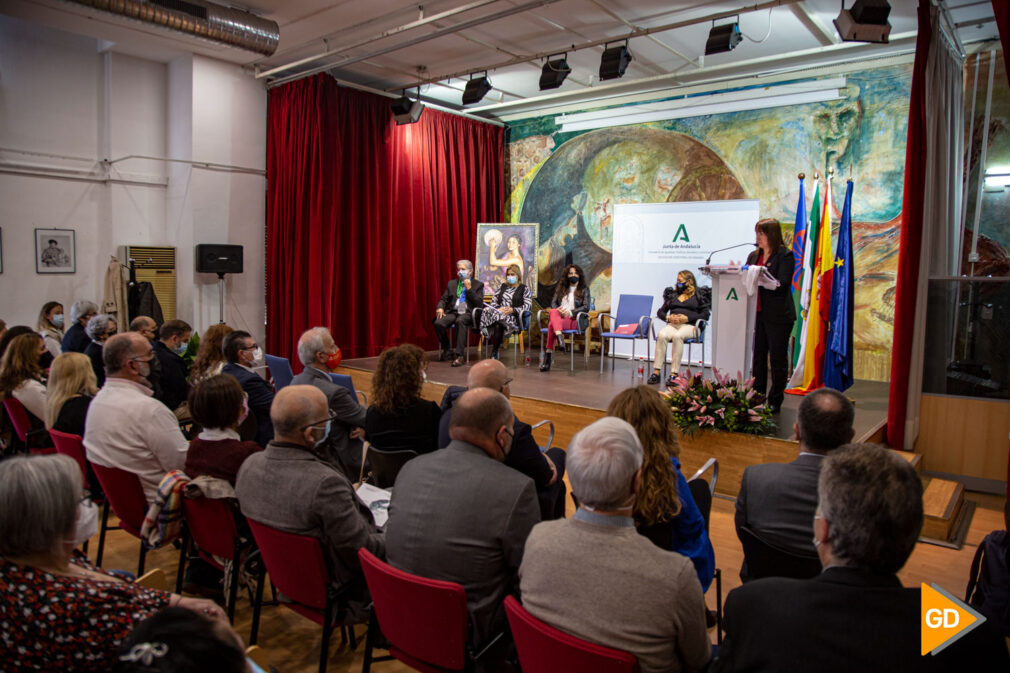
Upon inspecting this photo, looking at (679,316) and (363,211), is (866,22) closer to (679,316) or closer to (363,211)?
(679,316)

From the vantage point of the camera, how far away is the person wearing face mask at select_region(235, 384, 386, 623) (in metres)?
2.17

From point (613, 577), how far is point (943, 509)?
146 inches

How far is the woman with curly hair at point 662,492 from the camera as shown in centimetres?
213

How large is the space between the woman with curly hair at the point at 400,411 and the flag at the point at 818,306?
4.03m

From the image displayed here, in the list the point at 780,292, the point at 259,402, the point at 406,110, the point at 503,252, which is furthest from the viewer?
the point at 503,252

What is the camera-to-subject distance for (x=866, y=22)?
4.86 m

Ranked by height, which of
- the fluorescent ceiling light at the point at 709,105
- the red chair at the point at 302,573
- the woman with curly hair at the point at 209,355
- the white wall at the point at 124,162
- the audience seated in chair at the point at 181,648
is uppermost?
the fluorescent ceiling light at the point at 709,105

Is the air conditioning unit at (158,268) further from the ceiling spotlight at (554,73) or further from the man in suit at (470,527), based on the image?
the man in suit at (470,527)

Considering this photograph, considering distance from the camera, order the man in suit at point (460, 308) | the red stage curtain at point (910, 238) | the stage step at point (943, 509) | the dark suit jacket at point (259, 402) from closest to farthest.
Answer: the dark suit jacket at point (259, 402), the stage step at point (943, 509), the red stage curtain at point (910, 238), the man in suit at point (460, 308)

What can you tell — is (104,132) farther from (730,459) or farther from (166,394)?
(730,459)

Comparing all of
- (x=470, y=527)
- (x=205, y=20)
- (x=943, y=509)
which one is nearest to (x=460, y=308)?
(x=205, y=20)

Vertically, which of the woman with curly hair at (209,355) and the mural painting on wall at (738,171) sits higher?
the mural painting on wall at (738,171)

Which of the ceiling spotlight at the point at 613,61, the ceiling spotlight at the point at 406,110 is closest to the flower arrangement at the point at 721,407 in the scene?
the ceiling spotlight at the point at 613,61

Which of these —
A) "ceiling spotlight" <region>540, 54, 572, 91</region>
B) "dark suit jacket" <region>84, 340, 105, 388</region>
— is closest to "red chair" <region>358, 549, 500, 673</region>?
"dark suit jacket" <region>84, 340, 105, 388</region>
